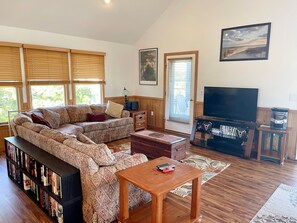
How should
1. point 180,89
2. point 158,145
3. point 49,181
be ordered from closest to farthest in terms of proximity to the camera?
point 49,181
point 158,145
point 180,89

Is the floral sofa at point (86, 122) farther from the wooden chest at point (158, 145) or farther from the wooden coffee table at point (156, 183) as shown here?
the wooden coffee table at point (156, 183)

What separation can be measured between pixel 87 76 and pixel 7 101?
200 cm

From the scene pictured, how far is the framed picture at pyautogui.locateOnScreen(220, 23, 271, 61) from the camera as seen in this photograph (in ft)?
14.1

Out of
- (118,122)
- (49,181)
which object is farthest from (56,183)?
(118,122)

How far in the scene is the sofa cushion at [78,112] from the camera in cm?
516

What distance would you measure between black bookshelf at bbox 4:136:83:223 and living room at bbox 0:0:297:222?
1415mm

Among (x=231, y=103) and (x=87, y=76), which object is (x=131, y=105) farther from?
(x=231, y=103)

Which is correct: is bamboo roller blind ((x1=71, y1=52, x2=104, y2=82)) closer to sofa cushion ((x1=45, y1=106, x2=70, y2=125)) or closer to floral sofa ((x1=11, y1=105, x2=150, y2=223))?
sofa cushion ((x1=45, y1=106, x2=70, y2=125))

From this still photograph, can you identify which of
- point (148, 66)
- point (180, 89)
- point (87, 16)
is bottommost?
point (180, 89)

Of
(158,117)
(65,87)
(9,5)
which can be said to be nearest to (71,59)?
(65,87)

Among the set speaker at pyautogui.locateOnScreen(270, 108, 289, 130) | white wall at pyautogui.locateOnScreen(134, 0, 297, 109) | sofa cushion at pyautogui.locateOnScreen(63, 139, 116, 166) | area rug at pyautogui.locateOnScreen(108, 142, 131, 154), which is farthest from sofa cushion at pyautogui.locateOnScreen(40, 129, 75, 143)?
white wall at pyautogui.locateOnScreen(134, 0, 297, 109)

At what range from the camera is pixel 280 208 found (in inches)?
103

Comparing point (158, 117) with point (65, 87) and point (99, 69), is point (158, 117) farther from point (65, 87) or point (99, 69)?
point (65, 87)

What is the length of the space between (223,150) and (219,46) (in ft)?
7.63
